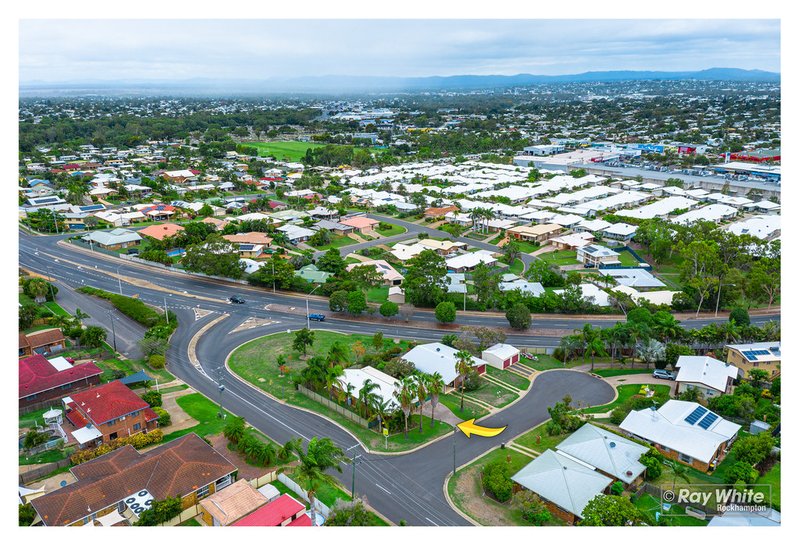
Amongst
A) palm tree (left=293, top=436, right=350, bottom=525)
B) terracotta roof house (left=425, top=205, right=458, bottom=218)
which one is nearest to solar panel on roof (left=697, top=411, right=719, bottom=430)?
palm tree (left=293, top=436, right=350, bottom=525)

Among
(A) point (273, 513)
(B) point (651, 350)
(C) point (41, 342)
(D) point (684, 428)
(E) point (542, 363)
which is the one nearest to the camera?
(A) point (273, 513)

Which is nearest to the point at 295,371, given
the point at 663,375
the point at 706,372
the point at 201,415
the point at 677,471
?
the point at 201,415

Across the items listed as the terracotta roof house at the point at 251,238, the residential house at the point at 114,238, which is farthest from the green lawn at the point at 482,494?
the residential house at the point at 114,238

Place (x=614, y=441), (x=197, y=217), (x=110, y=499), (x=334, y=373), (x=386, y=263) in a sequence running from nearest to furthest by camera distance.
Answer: (x=110, y=499) < (x=614, y=441) < (x=334, y=373) < (x=386, y=263) < (x=197, y=217)

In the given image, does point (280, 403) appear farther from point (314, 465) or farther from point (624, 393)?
point (624, 393)

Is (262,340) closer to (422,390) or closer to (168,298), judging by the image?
(168,298)

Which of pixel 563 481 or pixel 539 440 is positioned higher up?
pixel 563 481

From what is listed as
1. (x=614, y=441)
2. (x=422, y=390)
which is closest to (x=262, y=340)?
(x=422, y=390)
